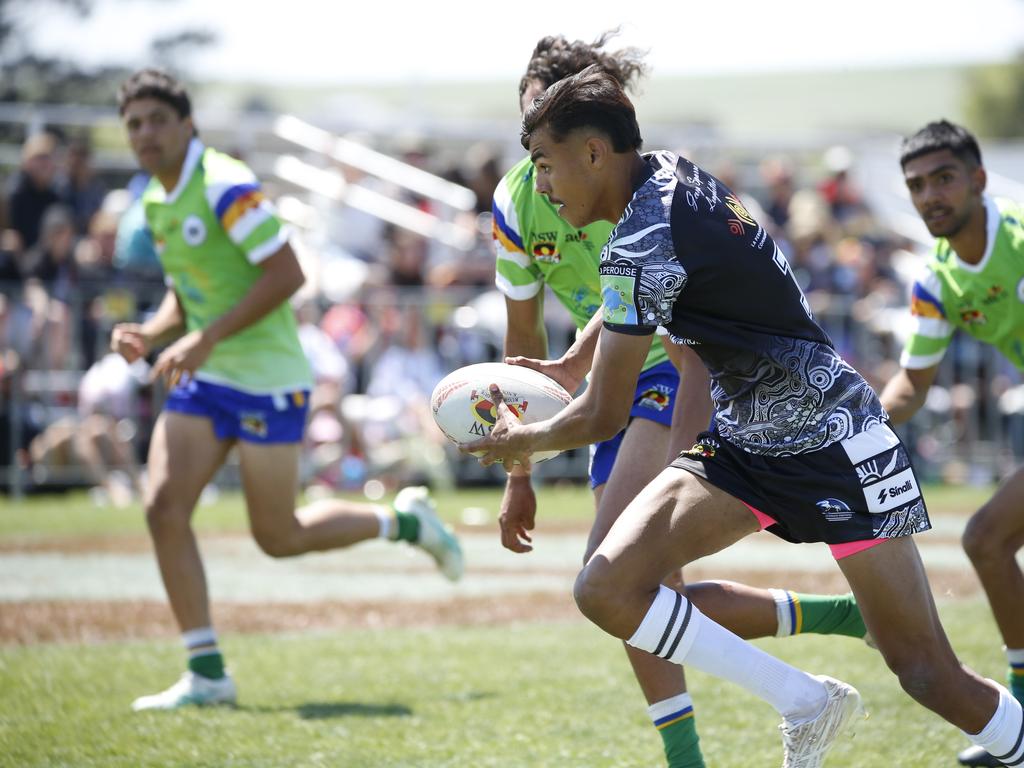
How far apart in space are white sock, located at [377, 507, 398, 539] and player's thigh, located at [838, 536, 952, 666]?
4.06 m

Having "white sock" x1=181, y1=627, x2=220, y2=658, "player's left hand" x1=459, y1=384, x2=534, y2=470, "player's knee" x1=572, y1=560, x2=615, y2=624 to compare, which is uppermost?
"player's left hand" x1=459, y1=384, x2=534, y2=470

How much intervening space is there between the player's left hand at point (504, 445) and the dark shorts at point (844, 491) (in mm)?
651

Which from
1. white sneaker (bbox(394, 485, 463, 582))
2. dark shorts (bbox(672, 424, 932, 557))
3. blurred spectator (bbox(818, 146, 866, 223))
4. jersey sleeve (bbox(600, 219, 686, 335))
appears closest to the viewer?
jersey sleeve (bbox(600, 219, 686, 335))

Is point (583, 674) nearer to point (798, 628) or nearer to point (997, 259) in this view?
point (798, 628)

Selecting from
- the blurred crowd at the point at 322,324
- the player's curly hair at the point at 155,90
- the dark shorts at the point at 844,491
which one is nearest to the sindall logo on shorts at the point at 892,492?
the dark shorts at the point at 844,491

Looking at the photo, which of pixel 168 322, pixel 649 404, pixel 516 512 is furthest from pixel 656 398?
pixel 168 322

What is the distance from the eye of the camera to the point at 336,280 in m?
17.3

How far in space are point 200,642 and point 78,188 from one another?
11.0 m

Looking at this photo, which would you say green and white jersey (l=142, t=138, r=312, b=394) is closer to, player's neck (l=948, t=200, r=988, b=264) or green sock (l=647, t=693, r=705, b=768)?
green sock (l=647, t=693, r=705, b=768)

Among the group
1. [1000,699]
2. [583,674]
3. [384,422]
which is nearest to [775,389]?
[1000,699]

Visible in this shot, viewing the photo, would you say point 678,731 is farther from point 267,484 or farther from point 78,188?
point 78,188

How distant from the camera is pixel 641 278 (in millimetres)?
4328

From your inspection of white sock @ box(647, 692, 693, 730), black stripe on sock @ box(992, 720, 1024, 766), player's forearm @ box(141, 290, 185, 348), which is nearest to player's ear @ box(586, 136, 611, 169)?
white sock @ box(647, 692, 693, 730)

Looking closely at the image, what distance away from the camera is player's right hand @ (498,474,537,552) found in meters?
5.54
